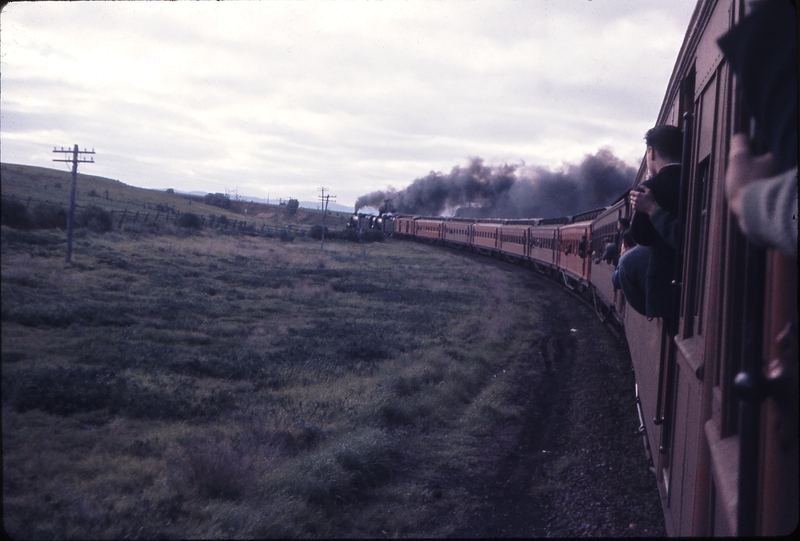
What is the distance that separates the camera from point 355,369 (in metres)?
10.2

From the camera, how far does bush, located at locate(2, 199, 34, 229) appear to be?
2.84m

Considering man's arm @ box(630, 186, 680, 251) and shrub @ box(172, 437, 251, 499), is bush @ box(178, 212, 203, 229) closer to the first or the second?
shrub @ box(172, 437, 251, 499)

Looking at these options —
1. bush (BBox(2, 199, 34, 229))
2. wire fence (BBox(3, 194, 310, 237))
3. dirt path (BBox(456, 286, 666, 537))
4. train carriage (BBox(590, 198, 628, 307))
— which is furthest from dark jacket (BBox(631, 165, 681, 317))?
train carriage (BBox(590, 198, 628, 307))

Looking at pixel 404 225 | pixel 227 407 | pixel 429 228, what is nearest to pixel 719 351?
pixel 227 407

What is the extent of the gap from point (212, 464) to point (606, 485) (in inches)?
144

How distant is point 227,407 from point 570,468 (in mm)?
4248

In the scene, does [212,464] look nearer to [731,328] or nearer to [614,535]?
[614,535]

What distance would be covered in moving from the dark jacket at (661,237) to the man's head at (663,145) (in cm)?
23

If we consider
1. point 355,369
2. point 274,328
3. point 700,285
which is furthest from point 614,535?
point 274,328

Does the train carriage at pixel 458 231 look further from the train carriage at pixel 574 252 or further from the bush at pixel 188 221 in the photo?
the train carriage at pixel 574 252

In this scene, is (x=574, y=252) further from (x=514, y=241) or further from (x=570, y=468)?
(x=514, y=241)

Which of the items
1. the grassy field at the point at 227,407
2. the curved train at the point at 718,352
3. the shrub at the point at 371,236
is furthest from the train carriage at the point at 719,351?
the shrub at the point at 371,236

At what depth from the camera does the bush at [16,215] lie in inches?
112

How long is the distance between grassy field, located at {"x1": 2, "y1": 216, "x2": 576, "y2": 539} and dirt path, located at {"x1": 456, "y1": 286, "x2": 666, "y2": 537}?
0.27 metres
